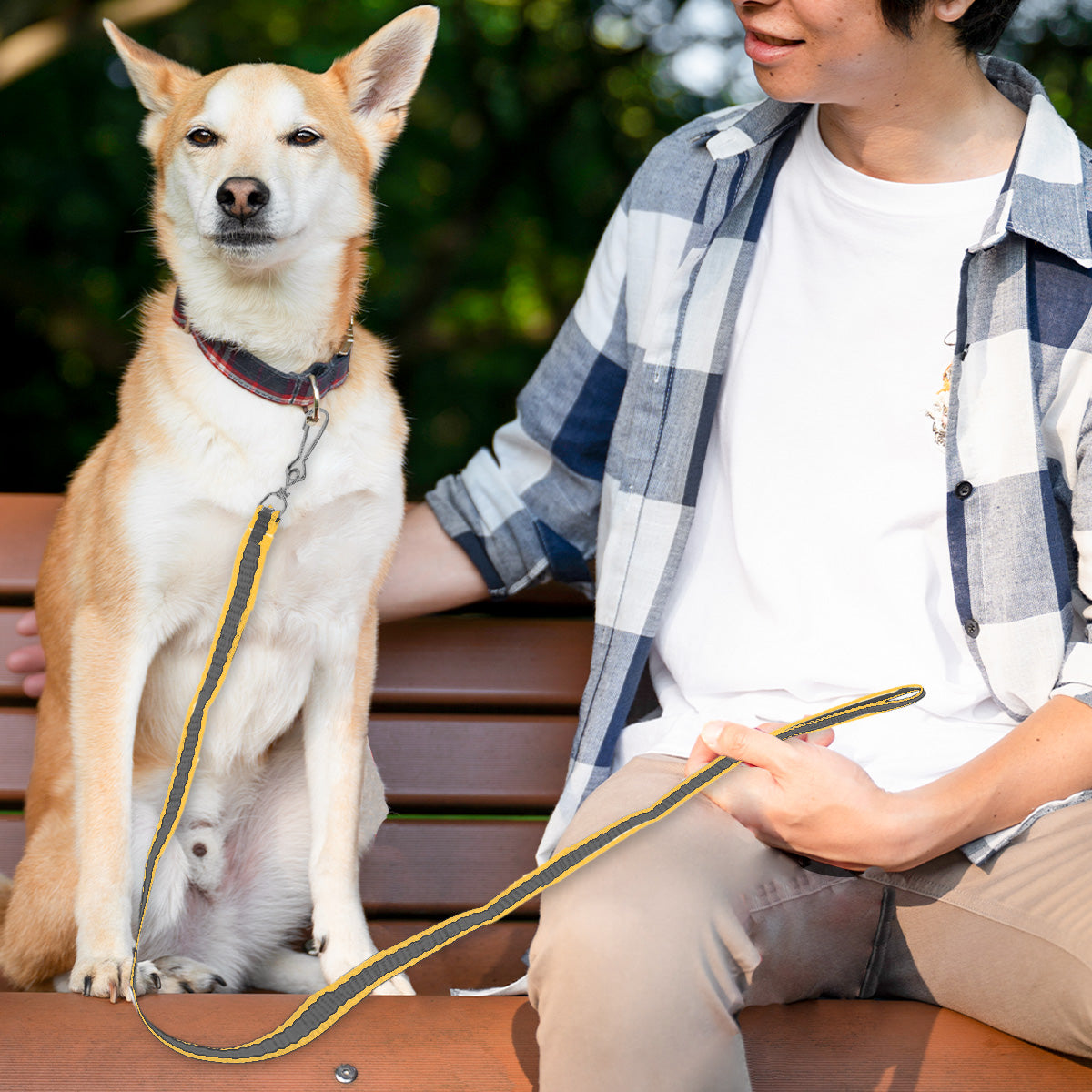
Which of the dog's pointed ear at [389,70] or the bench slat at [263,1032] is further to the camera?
the dog's pointed ear at [389,70]

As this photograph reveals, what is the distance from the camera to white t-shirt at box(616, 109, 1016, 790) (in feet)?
4.85

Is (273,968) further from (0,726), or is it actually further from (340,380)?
(340,380)

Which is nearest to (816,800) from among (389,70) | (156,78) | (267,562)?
(267,562)

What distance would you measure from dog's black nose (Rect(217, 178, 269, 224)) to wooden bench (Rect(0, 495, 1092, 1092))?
0.73 metres

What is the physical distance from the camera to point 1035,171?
4.94 feet

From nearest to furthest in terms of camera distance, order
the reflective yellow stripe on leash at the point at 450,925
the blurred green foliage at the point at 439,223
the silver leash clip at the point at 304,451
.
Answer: the reflective yellow stripe on leash at the point at 450,925, the silver leash clip at the point at 304,451, the blurred green foliage at the point at 439,223

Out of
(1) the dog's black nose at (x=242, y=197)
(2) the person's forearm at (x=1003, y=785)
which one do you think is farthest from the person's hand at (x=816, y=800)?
(1) the dog's black nose at (x=242, y=197)

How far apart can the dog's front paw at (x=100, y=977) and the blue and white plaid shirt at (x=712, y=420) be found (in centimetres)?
54

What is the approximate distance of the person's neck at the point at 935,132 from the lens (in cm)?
156

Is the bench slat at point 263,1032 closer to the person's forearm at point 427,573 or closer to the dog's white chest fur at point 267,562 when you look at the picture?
the dog's white chest fur at point 267,562

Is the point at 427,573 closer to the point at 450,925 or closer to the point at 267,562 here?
the point at 267,562

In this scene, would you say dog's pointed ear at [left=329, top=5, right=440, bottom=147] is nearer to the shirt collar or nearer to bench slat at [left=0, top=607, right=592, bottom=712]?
the shirt collar

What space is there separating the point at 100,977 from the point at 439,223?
3.97 m

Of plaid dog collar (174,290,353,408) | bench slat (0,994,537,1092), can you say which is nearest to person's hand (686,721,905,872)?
bench slat (0,994,537,1092)
